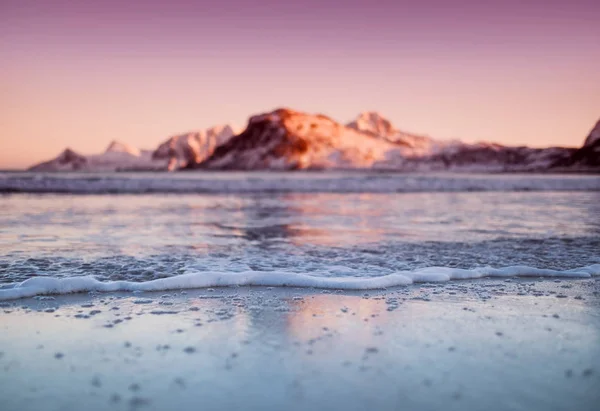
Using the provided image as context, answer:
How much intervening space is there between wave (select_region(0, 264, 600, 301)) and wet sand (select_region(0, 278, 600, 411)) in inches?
9.3

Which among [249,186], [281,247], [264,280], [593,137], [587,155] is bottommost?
[249,186]

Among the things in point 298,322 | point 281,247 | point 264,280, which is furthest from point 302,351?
point 281,247

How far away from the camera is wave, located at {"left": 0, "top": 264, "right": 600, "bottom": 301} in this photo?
15.6 ft

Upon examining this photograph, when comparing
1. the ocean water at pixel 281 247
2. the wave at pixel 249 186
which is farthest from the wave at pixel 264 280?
the wave at pixel 249 186

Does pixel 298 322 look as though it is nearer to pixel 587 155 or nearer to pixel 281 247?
pixel 281 247

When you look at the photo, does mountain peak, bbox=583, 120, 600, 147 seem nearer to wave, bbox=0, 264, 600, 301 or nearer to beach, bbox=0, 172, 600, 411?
beach, bbox=0, 172, 600, 411

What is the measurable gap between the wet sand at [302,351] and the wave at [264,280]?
0.24 m

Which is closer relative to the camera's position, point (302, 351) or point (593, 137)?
point (302, 351)

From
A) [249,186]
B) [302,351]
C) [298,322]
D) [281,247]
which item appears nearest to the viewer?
[302,351]

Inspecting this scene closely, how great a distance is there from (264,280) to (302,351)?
2100mm

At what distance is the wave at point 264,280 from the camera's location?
477 cm

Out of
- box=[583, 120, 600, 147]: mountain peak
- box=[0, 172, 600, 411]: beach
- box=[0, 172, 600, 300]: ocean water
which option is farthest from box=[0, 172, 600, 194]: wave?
box=[583, 120, 600, 147]: mountain peak

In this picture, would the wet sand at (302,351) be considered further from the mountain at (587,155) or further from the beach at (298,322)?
the mountain at (587,155)

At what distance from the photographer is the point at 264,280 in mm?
5219
